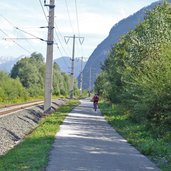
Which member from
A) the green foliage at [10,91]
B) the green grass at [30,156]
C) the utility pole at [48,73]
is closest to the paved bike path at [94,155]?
the green grass at [30,156]

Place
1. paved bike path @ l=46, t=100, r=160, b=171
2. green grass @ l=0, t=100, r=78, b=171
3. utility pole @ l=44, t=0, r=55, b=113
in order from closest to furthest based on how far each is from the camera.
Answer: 1. green grass @ l=0, t=100, r=78, b=171
2. paved bike path @ l=46, t=100, r=160, b=171
3. utility pole @ l=44, t=0, r=55, b=113

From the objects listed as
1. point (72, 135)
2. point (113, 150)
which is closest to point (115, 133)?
point (72, 135)

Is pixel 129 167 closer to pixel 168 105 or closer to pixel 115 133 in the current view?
pixel 168 105

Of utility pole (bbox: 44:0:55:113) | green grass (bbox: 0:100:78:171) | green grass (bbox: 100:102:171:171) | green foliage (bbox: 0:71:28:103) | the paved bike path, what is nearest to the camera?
green grass (bbox: 0:100:78:171)

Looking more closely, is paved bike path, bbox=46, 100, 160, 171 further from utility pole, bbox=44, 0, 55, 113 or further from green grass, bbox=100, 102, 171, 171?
utility pole, bbox=44, 0, 55, 113

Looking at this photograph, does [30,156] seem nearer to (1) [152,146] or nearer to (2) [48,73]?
(1) [152,146]

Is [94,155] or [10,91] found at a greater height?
[10,91]

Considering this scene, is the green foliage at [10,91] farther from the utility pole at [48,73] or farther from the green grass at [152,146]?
the green grass at [152,146]

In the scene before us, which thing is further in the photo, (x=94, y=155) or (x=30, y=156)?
(x=94, y=155)

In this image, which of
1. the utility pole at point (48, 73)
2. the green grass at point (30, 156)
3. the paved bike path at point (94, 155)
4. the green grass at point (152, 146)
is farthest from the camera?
the utility pole at point (48, 73)

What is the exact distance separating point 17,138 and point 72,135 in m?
2.38

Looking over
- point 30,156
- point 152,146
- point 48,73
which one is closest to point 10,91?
point 48,73

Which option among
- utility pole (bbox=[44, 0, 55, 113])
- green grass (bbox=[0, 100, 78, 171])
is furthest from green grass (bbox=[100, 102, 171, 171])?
utility pole (bbox=[44, 0, 55, 113])

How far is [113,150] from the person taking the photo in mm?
17688
